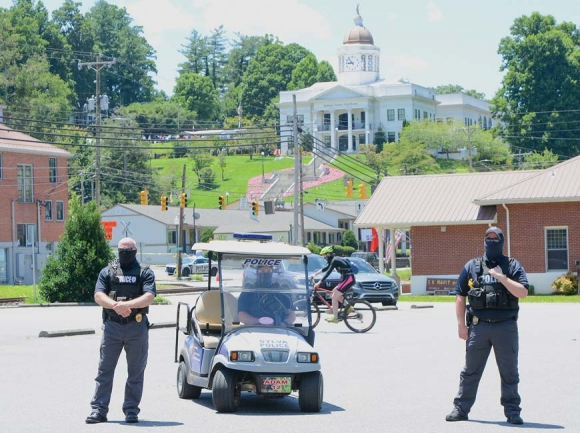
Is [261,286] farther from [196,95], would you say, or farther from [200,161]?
[196,95]

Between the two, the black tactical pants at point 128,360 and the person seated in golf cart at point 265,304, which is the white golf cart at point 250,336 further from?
the black tactical pants at point 128,360

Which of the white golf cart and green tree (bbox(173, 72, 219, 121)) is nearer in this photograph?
the white golf cart

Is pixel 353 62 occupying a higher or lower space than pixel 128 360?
higher

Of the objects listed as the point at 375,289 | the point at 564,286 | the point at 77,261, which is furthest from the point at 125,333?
the point at 564,286

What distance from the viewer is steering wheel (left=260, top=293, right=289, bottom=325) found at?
42.1 ft

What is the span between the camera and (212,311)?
13.1 metres

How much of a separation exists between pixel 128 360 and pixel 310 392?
2006 millimetres

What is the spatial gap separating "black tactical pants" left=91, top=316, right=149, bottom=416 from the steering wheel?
1.84 meters

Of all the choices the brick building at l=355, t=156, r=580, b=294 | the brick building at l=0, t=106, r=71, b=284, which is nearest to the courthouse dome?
the brick building at l=0, t=106, r=71, b=284

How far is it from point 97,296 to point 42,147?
59.5 meters

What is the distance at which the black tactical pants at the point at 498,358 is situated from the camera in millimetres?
11109

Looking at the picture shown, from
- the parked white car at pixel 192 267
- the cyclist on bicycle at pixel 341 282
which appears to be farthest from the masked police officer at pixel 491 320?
the parked white car at pixel 192 267

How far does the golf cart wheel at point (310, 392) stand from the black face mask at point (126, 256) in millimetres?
2268

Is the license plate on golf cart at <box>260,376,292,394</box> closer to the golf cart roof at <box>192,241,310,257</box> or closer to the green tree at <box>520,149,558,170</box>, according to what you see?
the golf cart roof at <box>192,241,310,257</box>
